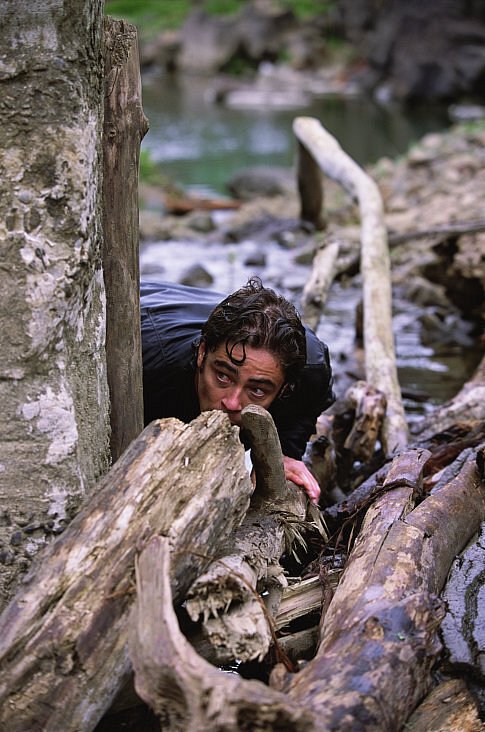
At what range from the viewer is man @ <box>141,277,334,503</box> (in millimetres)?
2809

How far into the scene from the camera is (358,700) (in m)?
1.80

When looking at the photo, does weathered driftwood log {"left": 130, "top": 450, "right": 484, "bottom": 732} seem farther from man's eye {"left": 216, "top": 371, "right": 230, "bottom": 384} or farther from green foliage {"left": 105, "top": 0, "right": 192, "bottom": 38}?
green foliage {"left": 105, "top": 0, "right": 192, "bottom": 38}

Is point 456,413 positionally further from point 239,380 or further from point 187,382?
point 239,380

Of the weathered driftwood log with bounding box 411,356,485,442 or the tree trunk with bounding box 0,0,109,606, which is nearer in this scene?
the tree trunk with bounding box 0,0,109,606

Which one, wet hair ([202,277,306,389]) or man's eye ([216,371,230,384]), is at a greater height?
wet hair ([202,277,306,389])

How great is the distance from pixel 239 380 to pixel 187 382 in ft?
1.54

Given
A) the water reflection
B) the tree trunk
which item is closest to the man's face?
the tree trunk

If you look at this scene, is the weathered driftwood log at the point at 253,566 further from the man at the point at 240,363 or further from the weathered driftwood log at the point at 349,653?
the man at the point at 240,363

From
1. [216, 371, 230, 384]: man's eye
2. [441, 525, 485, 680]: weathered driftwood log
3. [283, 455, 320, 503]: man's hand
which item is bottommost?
[441, 525, 485, 680]: weathered driftwood log

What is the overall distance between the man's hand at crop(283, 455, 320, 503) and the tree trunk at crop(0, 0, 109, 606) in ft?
3.26

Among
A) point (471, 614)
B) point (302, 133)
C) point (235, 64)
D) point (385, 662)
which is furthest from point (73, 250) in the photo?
point (235, 64)

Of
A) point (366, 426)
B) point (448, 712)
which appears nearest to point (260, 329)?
point (448, 712)

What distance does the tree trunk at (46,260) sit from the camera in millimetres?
1940

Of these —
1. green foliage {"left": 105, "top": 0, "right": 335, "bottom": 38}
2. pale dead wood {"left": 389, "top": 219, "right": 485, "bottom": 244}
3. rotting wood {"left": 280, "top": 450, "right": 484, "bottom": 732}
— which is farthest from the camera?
green foliage {"left": 105, "top": 0, "right": 335, "bottom": 38}
